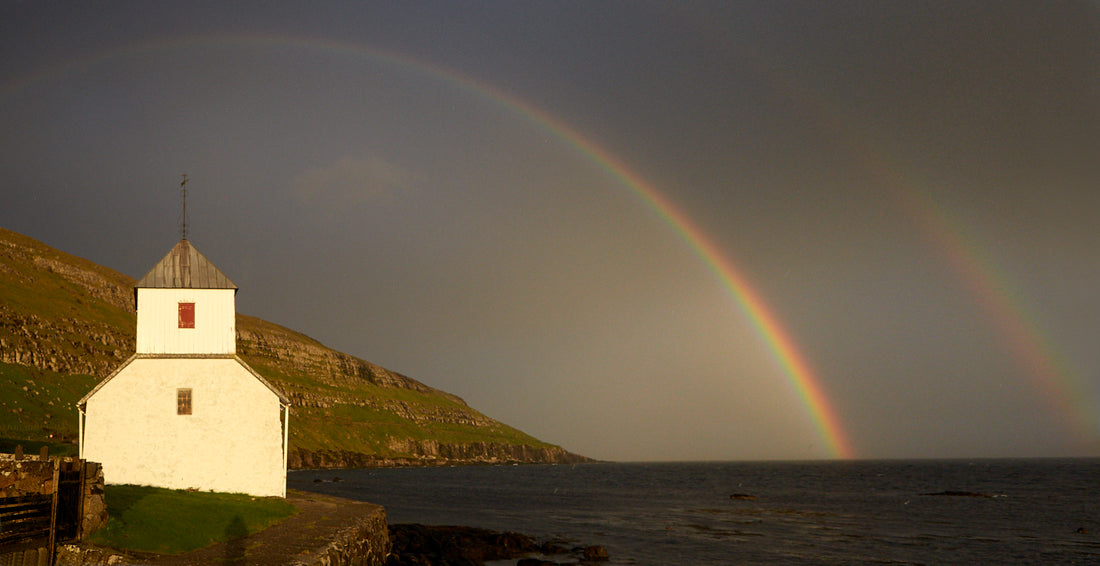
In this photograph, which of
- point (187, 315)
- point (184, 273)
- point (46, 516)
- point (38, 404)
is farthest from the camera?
point (38, 404)

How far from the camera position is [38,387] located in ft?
343

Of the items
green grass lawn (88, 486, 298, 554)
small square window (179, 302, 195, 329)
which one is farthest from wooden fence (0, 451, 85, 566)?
small square window (179, 302, 195, 329)

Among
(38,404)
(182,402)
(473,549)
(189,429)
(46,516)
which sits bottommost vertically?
(473,549)

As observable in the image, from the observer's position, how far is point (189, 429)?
3809cm

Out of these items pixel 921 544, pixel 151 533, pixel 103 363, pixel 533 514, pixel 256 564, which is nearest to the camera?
pixel 256 564

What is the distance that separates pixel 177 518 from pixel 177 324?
1506 centimetres

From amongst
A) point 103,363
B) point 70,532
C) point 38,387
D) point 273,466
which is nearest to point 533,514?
point 273,466

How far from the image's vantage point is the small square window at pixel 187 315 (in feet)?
130

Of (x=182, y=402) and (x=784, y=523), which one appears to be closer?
(x=182, y=402)

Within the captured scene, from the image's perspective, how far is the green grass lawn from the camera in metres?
22.8

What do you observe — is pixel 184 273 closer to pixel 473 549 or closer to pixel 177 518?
pixel 177 518

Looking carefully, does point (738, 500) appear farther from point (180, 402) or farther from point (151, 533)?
point (151, 533)

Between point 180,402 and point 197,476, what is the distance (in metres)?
3.40

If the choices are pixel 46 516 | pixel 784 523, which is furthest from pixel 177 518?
pixel 784 523
